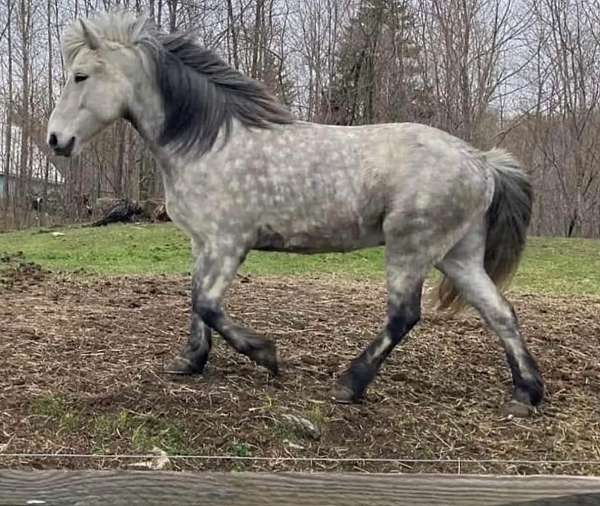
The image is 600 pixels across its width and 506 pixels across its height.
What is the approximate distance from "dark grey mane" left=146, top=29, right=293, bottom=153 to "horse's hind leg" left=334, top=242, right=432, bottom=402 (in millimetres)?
952

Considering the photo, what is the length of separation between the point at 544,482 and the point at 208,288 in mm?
2165

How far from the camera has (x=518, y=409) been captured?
12.3ft

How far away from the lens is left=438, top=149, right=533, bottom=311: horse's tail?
3869 mm

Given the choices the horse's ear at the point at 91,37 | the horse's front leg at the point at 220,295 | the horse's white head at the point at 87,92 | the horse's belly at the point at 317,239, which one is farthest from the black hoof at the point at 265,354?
the horse's ear at the point at 91,37

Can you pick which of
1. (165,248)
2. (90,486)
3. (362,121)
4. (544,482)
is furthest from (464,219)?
(362,121)

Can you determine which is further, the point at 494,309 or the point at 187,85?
the point at 494,309

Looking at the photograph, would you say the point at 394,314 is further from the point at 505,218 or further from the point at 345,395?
the point at 505,218

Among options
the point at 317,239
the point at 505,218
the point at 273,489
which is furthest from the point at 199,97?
the point at 273,489

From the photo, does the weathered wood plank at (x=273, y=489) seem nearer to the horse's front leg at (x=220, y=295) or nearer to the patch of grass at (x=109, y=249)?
the horse's front leg at (x=220, y=295)

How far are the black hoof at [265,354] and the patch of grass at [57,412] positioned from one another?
0.89 m

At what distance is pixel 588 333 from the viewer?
5730 millimetres

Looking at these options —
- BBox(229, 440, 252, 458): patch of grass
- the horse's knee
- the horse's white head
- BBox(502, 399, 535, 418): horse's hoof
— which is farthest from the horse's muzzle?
BBox(502, 399, 535, 418): horse's hoof

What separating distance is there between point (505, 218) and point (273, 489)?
2.53 m

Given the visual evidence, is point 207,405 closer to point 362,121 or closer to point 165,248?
point 165,248
